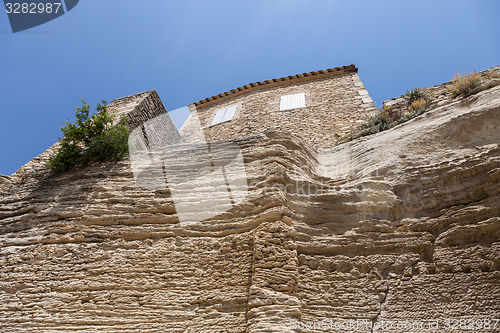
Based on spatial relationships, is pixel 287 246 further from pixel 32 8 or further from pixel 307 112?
pixel 32 8

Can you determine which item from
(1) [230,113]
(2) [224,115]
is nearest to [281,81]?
(1) [230,113]

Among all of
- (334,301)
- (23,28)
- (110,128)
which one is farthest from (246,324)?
(23,28)

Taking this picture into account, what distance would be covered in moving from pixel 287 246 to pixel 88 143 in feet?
13.7

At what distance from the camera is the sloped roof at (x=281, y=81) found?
35.9 feet

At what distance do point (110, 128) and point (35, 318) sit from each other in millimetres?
3417

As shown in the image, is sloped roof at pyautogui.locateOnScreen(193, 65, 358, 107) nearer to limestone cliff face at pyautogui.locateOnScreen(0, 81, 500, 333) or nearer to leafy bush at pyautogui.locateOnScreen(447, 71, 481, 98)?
leafy bush at pyautogui.locateOnScreen(447, 71, 481, 98)

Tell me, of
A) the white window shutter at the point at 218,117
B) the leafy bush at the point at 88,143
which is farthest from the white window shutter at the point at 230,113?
the leafy bush at the point at 88,143

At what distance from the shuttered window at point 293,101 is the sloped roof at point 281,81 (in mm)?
1051

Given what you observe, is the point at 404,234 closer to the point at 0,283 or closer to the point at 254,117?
the point at 0,283

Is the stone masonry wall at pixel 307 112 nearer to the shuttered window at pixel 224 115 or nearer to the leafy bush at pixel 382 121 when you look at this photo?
the shuttered window at pixel 224 115

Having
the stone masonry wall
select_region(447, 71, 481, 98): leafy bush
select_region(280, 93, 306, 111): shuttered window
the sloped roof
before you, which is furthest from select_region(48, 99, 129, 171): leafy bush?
the sloped roof

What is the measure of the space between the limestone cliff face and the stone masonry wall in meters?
3.07

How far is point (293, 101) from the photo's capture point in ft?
33.0

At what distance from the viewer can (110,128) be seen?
6.17m
